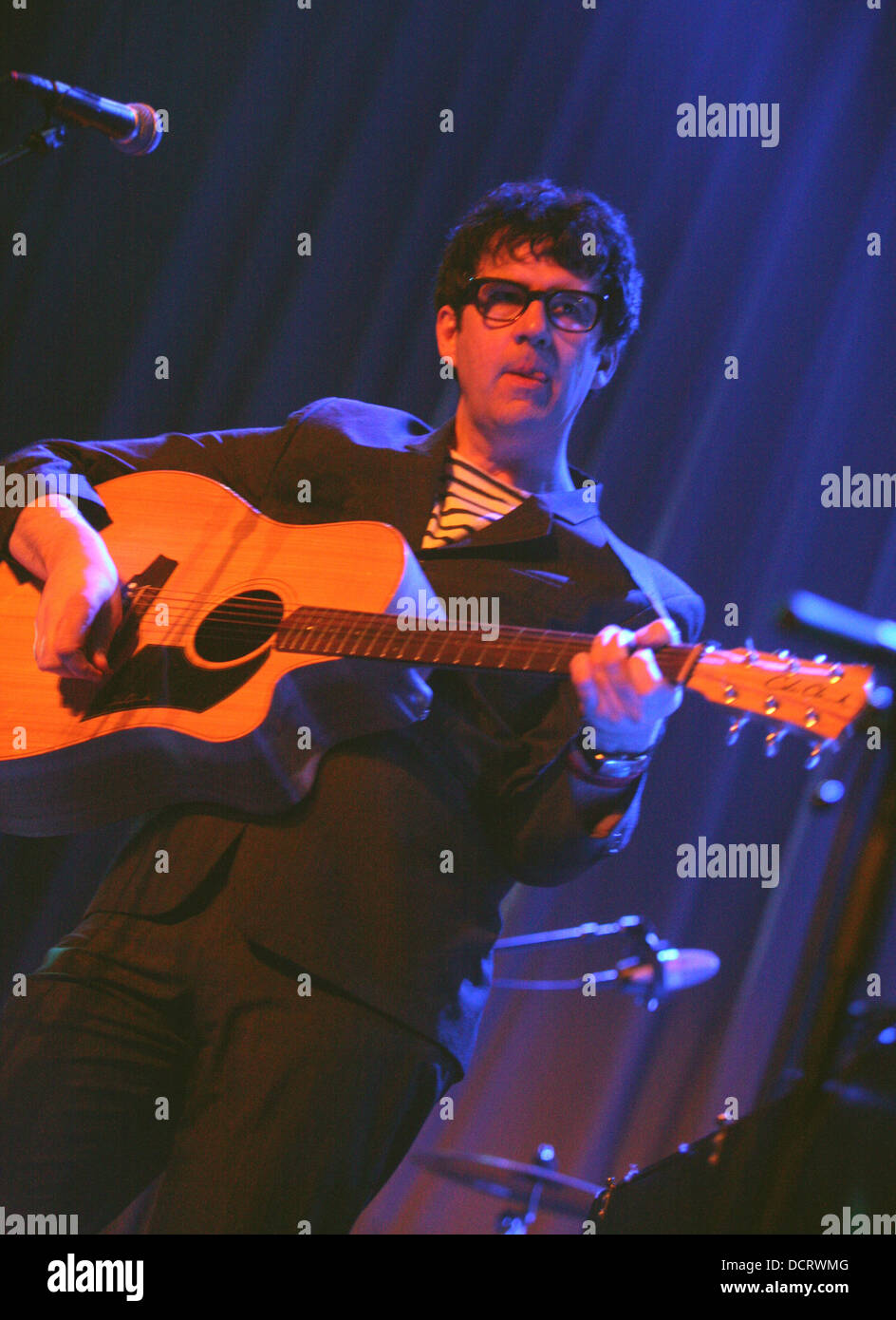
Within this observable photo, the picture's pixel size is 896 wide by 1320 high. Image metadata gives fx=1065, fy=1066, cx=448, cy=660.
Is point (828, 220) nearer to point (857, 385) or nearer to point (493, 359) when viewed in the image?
point (857, 385)

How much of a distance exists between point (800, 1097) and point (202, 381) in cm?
238

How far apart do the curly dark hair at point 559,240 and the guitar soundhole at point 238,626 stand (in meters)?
0.79

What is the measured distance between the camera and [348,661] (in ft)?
5.84

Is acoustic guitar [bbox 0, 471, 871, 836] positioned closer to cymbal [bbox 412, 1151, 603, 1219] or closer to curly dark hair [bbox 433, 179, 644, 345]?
curly dark hair [bbox 433, 179, 644, 345]

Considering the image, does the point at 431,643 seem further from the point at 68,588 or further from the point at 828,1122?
the point at 828,1122

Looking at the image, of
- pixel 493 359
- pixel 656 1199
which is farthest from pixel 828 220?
pixel 656 1199

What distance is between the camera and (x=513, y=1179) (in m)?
2.43

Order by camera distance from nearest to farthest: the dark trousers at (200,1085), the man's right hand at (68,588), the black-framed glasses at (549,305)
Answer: the dark trousers at (200,1085) < the man's right hand at (68,588) < the black-framed glasses at (549,305)

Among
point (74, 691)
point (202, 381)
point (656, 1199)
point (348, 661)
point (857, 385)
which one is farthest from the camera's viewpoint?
point (202, 381)

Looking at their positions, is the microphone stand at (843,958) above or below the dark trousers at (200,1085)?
above

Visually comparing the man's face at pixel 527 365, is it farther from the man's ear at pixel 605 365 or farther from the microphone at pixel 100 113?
the microphone at pixel 100 113

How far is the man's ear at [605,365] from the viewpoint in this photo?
219 cm

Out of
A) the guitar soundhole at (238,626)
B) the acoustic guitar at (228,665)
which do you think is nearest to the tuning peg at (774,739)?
the acoustic guitar at (228,665)

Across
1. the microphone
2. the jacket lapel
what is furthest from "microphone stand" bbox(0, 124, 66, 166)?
the jacket lapel
